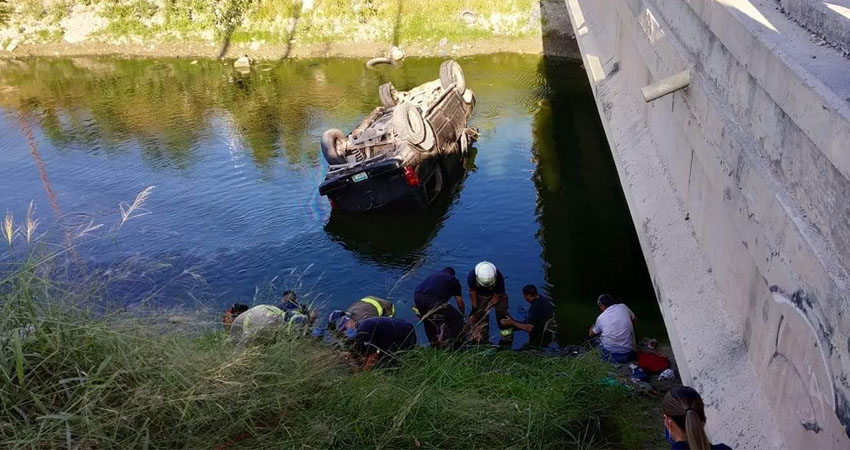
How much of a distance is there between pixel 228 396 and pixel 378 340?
2009 millimetres

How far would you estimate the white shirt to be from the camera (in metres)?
6.98

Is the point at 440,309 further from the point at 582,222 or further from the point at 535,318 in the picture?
the point at 582,222

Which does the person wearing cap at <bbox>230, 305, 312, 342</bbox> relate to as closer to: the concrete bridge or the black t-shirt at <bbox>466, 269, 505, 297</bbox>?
the black t-shirt at <bbox>466, 269, 505, 297</bbox>

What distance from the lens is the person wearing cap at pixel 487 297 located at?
25.5 ft

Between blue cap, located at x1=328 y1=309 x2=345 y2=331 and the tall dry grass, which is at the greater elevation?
the tall dry grass

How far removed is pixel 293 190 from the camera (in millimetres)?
13625

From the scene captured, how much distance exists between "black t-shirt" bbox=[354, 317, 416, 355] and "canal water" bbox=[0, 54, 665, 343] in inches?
68.1

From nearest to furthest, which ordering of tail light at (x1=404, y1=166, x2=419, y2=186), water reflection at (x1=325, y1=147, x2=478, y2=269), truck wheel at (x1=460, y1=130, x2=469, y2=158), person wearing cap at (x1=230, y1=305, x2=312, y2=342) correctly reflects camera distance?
1. person wearing cap at (x1=230, y1=305, x2=312, y2=342)
2. water reflection at (x1=325, y1=147, x2=478, y2=269)
3. tail light at (x1=404, y1=166, x2=419, y2=186)
4. truck wheel at (x1=460, y1=130, x2=469, y2=158)

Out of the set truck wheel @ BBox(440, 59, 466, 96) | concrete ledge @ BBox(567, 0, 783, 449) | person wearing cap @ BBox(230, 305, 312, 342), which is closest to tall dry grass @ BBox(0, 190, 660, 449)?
person wearing cap @ BBox(230, 305, 312, 342)

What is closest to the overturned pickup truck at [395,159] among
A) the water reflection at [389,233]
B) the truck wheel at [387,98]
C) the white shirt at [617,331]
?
the water reflection at [389,233]

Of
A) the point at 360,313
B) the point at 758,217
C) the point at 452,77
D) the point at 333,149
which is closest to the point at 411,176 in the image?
the point at 333,149

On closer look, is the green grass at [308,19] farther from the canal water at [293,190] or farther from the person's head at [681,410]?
the person's head at [681,410]

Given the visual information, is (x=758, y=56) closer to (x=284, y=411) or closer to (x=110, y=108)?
(x=284, y=411)

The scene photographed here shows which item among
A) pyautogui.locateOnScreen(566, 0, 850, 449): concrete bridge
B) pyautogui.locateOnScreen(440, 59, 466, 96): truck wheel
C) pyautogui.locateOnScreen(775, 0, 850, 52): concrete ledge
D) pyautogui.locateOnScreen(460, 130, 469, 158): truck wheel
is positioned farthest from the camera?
pyautogui.locateOnScreen(440, 59, 466, 96): truck wheel
